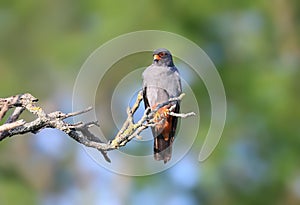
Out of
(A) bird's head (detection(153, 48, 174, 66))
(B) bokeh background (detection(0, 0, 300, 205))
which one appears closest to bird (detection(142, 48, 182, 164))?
(A) bird's head (detection(153, 48, 174, 66))

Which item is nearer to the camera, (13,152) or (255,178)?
(255,178)

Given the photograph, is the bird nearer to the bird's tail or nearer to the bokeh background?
the bird's tail

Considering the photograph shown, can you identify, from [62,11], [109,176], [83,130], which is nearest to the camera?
[83,130]

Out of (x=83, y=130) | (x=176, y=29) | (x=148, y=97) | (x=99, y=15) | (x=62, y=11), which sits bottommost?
(x=83, y=130)

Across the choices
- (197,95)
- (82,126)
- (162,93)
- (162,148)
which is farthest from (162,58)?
(197,95)

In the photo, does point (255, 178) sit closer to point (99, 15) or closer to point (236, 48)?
point (236, 48)

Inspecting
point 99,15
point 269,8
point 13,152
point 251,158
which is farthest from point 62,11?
point 251,158

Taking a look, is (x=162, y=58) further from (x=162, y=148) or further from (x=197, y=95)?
(x=197, y=95)

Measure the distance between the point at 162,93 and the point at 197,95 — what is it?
15.9 ft

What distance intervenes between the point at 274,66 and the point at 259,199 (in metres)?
1.35

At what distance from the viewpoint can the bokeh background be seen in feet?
26.2

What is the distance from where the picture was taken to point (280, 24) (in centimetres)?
898

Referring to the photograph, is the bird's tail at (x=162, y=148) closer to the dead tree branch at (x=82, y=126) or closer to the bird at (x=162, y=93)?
the bird at (x=162, y=93)

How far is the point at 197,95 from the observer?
24.6ft
